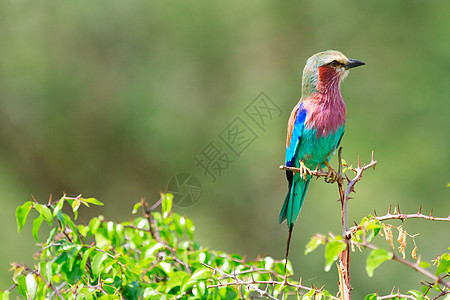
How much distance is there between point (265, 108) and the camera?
8.70 meters

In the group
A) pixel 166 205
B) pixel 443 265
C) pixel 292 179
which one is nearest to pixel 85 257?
pixel 166 205

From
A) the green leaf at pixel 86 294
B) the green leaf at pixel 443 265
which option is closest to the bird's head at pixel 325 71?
the green leaf at pixel 443 265

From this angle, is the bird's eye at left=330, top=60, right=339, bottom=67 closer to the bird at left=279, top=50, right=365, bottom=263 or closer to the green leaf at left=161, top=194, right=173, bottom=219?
the bird at left=279, top=50, right=365, bottom=263

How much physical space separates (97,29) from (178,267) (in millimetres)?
6941

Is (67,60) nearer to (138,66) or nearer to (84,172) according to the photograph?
(138,66)

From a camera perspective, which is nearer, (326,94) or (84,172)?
(326,94)

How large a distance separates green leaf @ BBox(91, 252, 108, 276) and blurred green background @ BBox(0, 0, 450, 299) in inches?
242

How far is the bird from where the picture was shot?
126 inches

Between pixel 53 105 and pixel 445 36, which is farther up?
pixel 445 36

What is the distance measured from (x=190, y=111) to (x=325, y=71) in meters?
5.67

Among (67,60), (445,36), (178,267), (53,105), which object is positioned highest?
(445,36)

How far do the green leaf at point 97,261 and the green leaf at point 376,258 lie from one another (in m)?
1.07

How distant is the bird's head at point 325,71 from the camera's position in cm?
330

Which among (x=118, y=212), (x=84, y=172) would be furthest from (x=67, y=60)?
(x=118, y=212)
